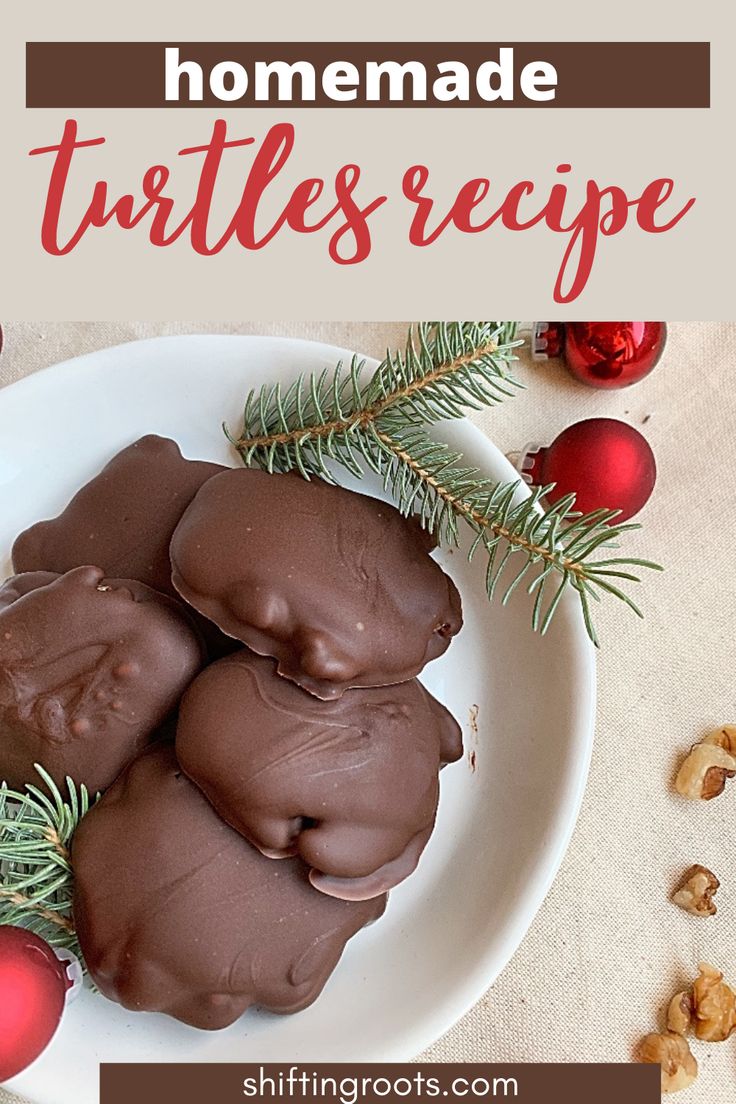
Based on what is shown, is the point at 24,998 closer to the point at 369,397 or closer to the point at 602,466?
the point at 369,397

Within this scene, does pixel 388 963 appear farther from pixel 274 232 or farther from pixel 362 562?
pixel 274 232

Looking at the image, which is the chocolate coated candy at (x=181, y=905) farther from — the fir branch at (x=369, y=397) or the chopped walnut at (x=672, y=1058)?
the chopped walnut at (x=672, y=1058)

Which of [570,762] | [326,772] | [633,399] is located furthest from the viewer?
[633,399]

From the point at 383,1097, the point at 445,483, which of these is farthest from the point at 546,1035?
the point at 445,483

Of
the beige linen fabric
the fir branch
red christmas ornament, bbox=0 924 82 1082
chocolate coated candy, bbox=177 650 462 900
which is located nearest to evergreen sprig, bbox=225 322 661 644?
the fir branch

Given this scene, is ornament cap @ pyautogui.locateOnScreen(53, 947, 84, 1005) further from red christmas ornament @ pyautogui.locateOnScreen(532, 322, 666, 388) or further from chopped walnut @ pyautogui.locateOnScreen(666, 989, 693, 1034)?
red christmas ornament @ pyautogui.locateOnScreen(532, 322, 666, 388)

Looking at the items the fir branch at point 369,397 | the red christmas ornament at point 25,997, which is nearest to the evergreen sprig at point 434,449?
the fir branch at point 369,397

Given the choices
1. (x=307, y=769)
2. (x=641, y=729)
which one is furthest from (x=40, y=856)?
(x=641, y=729)
